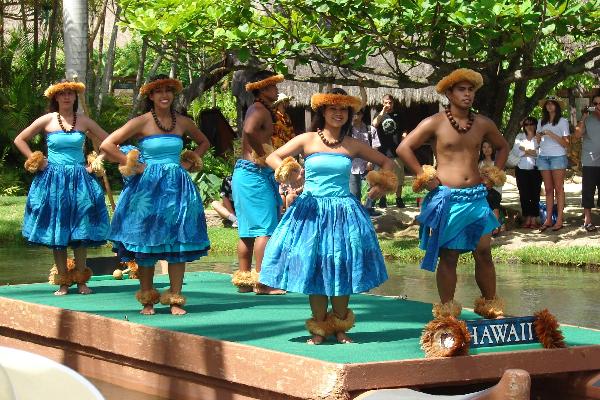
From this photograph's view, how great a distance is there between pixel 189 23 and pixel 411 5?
2447mm

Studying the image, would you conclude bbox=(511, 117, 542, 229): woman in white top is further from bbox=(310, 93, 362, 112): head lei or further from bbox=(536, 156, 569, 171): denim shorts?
bbox=(310, 93, 362, 112): head lei

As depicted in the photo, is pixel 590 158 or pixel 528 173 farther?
pixel 528 173

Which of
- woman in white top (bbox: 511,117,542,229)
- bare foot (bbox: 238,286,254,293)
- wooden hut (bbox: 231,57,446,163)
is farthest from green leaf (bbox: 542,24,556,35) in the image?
wooden hut (bbox: 231,57,446,163)

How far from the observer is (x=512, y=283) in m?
11.4

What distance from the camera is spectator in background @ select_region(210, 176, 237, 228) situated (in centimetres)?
1438

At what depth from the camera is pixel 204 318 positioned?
770cm

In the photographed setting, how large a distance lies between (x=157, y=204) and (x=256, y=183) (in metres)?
1.01

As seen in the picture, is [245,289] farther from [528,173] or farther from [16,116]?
[16,116]

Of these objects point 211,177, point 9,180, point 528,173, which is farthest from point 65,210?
point 9,180

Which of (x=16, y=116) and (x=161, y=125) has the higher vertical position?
(x=16, y=116)

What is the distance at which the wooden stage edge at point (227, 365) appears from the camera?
5.80m

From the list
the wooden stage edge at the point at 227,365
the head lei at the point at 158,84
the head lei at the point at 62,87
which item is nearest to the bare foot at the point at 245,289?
the wooden stage edge at the point at 227,365

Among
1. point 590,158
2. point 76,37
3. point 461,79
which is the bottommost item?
point 590,158

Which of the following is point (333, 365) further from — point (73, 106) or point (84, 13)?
point (84, 13)
